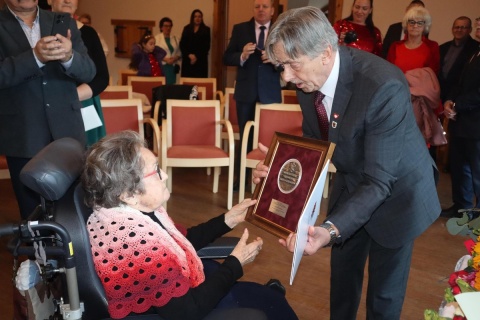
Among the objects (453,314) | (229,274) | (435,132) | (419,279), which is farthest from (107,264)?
(435,132)

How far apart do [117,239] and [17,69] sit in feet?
3.44

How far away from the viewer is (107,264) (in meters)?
1.39

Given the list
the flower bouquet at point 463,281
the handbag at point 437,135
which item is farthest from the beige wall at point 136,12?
the flower bouquet at point 463,281

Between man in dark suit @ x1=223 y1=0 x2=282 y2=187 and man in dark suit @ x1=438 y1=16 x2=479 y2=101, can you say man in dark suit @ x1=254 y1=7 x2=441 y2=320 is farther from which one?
man in dark suit @ x1=438 y1=16 x2=479 y2=101

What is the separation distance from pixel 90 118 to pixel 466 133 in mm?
2751

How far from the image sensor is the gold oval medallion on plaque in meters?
1.67

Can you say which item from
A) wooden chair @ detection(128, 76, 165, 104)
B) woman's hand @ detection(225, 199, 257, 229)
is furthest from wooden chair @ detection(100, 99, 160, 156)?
woman's hand @ detection(225, 199, 257, 229)

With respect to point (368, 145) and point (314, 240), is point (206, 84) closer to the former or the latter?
point (368, 145)

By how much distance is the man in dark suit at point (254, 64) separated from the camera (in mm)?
4336

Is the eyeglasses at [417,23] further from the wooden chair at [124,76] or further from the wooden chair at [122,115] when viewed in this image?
the wooden chair at [124,76]

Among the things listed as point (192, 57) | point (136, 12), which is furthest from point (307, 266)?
point (136, 12)

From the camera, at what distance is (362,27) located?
424 centimetres

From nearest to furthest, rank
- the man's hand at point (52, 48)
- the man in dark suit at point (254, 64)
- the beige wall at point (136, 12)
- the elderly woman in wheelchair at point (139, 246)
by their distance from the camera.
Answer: the elderly woman in wheelchair at point (139, 246), the man's hand at point (52, 48), the man in dark suit at point (254, 64), the beige wall at point (136, 12)

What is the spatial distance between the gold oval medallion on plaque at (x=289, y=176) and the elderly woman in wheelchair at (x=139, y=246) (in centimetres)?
27
